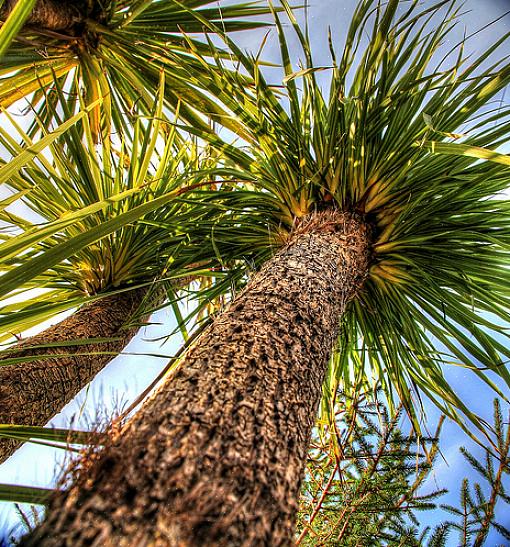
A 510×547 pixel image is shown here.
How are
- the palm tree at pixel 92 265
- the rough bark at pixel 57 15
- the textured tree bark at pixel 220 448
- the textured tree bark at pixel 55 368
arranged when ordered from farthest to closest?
the rough bark at pixel 57 15, the palm tree at pixel 92 265, the textured tree bark at pixel 55 368, the textured tree bark at pixel 220 448

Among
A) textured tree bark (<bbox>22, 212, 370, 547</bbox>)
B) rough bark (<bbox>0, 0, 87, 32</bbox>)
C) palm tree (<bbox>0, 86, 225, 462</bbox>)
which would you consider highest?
rough bark (<bbox>0, 0, 87, 32</bbox>)

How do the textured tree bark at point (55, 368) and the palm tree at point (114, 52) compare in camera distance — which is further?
the palm tree at point (114, 52)

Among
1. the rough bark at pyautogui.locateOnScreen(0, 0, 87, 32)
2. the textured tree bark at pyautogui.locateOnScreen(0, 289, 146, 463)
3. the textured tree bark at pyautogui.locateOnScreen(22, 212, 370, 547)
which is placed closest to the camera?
the textured tree bark at pyautogui.locateOnScreen(22, 212, 370, 547)

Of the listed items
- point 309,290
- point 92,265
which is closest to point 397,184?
point 309,290

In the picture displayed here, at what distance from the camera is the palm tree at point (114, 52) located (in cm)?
189

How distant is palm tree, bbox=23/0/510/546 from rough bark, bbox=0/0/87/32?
801mm

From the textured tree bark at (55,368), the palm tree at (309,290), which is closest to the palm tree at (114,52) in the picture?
the palm tree at (309,290)

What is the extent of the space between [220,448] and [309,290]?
0.53 metres

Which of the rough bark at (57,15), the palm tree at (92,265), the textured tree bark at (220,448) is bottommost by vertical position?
the textured tree bark at (220,448)

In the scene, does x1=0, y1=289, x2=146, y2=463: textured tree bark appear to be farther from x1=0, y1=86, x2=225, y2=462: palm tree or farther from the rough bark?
the rough bark

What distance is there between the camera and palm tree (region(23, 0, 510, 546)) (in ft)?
1.29

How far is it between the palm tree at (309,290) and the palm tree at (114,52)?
1.89 ft

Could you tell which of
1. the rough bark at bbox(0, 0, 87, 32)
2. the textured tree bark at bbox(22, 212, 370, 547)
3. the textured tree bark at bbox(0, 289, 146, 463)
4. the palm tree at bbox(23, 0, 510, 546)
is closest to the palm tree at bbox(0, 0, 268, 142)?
the rough bark at bbox(0, 0, 87, 32)

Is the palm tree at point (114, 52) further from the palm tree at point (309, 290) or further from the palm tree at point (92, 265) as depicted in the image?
the palm tree at point (309, 290)
